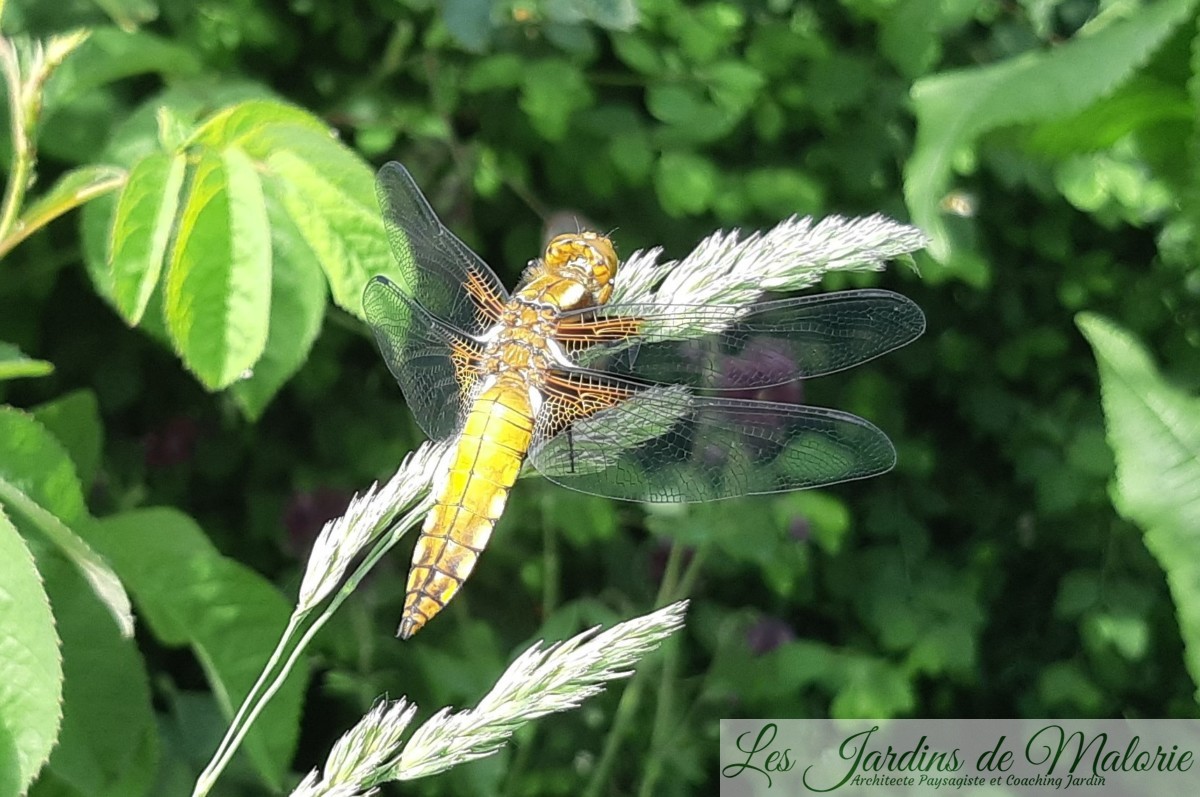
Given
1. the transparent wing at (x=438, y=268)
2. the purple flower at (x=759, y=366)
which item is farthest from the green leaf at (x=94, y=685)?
the purple flower at (x=759, y=366)

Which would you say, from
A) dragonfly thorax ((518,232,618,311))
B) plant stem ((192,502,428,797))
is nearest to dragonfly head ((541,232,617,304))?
dragonfly thorax ((518,232,618,311))

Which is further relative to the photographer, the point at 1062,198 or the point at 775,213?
the point at 1062,198

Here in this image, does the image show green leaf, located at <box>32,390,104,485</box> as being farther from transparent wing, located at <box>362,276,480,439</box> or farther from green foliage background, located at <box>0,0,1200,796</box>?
transparent wing, located at <box>362,276,480,439</box>

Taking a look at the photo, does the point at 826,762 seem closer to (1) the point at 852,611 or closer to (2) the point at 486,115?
(1) the point at 852,611

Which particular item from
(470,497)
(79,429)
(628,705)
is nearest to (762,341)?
(470,497)

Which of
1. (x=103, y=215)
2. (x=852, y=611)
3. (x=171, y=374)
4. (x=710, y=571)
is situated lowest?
(x=852, y=611)

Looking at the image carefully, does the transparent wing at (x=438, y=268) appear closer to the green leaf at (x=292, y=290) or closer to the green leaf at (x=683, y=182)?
the green leaf at (x=292, y=290)

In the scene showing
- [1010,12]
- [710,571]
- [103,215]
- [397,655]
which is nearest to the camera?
[103,215]

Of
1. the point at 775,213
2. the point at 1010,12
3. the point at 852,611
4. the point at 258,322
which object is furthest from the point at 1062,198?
the point at 258,322
